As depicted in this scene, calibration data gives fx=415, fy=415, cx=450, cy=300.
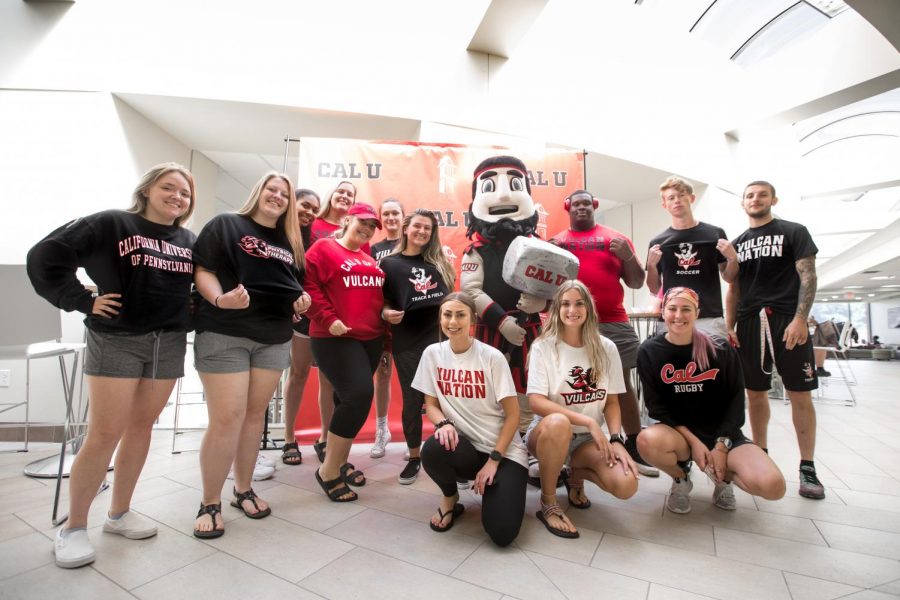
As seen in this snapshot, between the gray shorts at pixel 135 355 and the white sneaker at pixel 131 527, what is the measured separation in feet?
1.82

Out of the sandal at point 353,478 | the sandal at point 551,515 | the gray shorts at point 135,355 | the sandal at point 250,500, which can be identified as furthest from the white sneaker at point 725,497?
the gray shorts at point 135,355

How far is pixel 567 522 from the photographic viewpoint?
5.40 ft

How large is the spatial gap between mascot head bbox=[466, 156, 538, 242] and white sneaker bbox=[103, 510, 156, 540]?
1.95 metres

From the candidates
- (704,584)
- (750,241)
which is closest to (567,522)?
(704,584)

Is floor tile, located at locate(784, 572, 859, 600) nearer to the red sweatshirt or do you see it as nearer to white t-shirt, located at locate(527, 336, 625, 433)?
white t-shirt, located at locate(527, 336, 625, 433)

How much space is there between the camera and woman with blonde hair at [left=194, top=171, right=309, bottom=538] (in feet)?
5.18

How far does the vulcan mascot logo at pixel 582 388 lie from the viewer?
70.9 inches

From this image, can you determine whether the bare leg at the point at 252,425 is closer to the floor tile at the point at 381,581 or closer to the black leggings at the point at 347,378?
the black leggings at the point at 347,378

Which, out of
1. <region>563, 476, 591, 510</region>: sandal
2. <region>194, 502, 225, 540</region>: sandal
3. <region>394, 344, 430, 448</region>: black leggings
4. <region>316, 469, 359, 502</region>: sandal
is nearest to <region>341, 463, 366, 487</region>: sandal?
<region>316, 469, 359, 502</region>: sandal

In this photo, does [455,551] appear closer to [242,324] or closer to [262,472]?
[242,324]

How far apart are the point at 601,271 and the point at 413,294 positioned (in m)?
1.08

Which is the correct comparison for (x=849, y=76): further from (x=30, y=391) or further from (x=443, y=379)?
(x=30, y=391)

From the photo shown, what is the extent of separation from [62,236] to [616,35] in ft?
17.6

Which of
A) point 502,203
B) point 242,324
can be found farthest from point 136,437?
point 502,203
